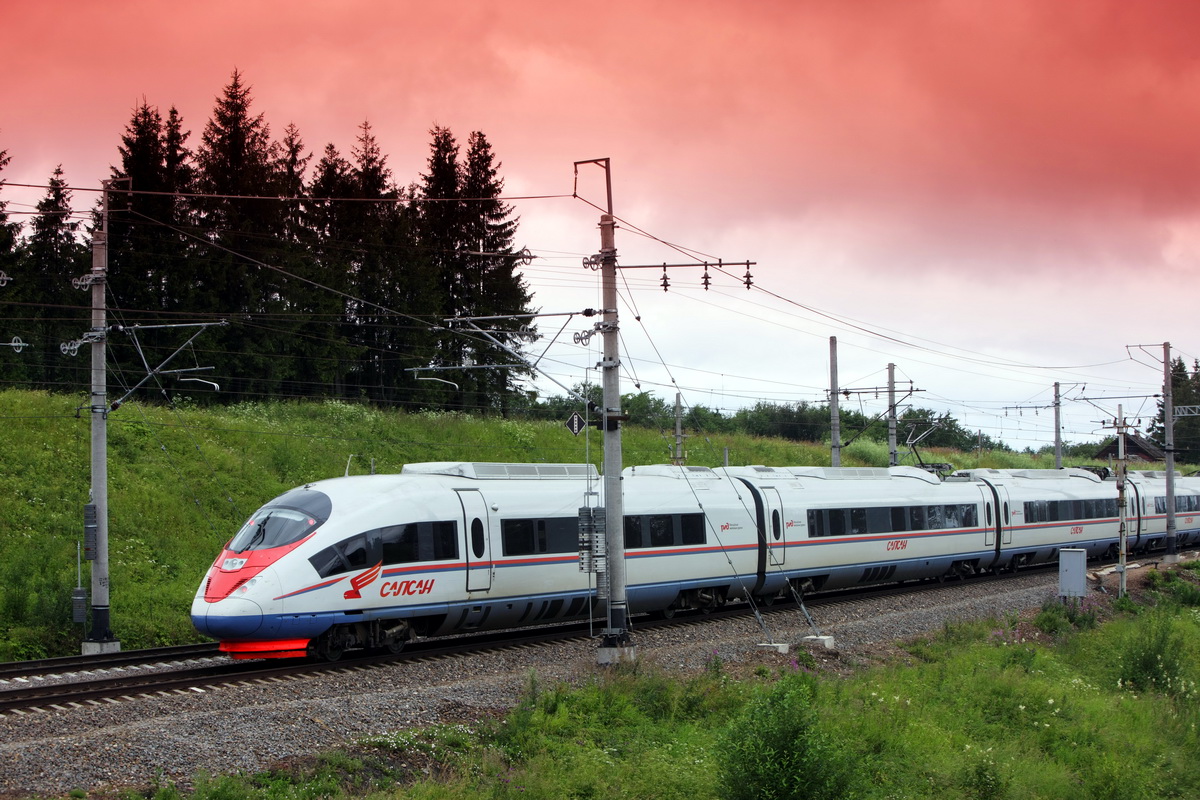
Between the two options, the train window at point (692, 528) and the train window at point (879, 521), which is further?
the train window at point (879, 521)

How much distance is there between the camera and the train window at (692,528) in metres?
23.4

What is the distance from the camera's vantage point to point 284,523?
678 inches

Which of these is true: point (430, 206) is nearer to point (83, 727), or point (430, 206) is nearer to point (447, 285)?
point (447, 285)

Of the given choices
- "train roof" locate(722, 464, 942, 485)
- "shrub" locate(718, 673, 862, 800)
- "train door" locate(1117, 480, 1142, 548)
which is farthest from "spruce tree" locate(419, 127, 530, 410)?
"shrub" locate(718, 673, 862, 800)

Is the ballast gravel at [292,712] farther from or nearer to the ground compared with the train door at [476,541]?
nearer to the ground

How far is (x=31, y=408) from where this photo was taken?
108ft

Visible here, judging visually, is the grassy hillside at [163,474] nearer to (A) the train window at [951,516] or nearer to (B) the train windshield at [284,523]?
(B) the train windshield at [284,523]

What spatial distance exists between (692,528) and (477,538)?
244 inches

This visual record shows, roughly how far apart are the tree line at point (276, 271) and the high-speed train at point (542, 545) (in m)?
17.9

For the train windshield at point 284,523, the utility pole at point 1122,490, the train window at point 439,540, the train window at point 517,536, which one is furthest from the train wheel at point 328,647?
the utility pole at point 1122,490

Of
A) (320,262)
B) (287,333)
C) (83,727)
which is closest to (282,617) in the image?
(83,727)

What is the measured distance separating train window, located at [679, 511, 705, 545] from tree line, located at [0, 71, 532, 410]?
18067 millimetres

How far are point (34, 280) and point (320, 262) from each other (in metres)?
11.5

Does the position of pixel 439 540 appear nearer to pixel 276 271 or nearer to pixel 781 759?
pixel 781 759
